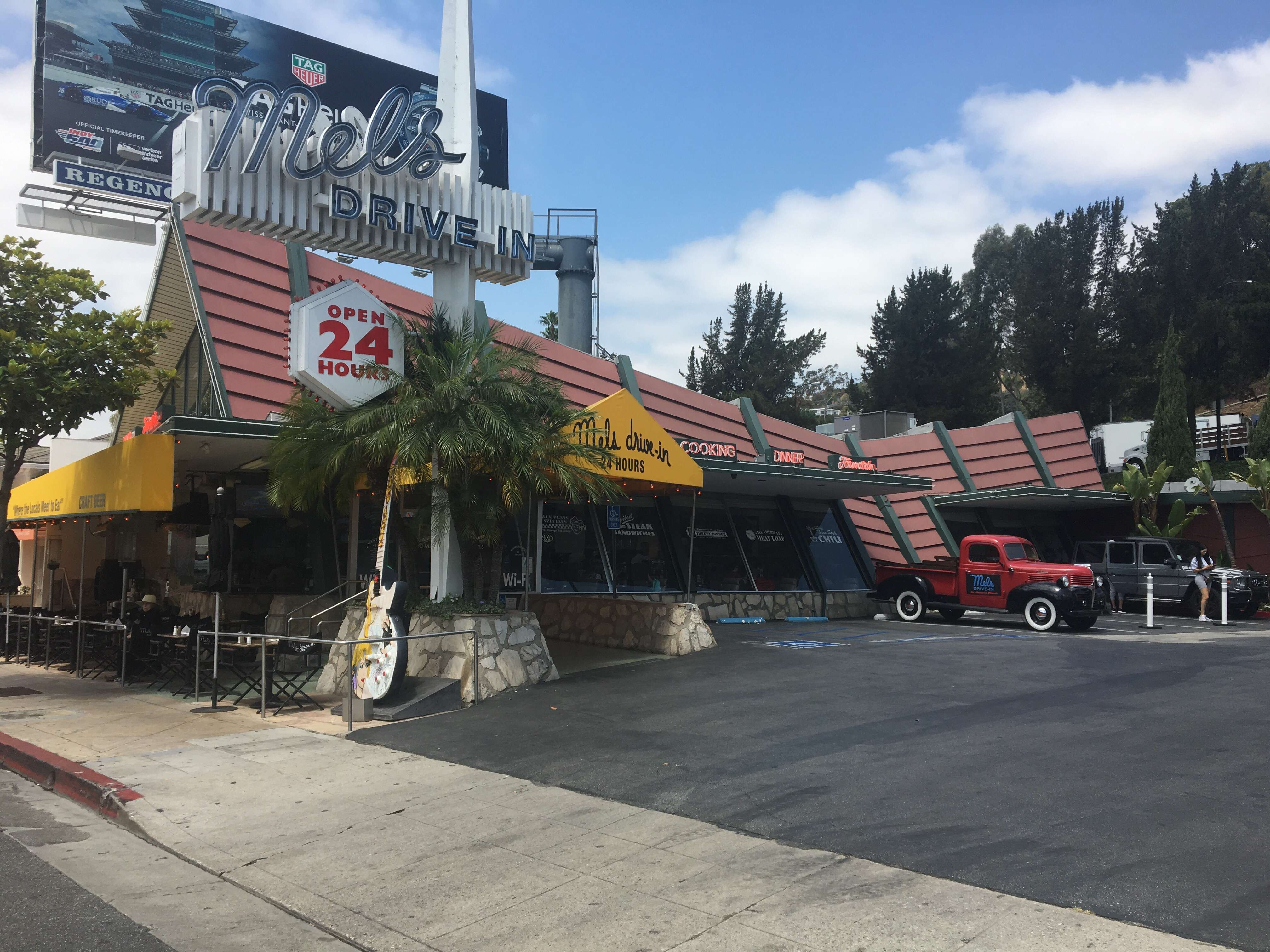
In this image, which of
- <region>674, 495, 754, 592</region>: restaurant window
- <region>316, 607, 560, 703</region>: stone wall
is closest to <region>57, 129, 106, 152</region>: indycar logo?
<region>674, 495, 754, 592</region>: restaurant window

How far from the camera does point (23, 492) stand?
66.4 feet

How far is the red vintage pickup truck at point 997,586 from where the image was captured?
20.2 metres

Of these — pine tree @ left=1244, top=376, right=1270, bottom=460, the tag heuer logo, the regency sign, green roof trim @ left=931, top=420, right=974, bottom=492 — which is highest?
the tag heuer logo

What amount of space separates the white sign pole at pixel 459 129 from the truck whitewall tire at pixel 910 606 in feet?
42.1

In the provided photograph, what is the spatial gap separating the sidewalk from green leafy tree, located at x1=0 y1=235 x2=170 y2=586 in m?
7.03

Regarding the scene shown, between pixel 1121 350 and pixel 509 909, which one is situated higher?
pixel 1121 350

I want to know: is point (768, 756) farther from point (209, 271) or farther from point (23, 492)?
point (23, 492)

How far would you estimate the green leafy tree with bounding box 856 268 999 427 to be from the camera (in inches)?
2258

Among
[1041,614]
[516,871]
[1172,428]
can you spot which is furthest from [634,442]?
[1172,428]

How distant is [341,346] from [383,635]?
3.73m

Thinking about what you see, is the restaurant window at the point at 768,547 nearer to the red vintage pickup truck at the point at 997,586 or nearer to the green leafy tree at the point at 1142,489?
the red vintage pickup truck at the point at 997,586

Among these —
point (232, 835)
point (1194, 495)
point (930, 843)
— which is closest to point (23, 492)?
point (232, 835)

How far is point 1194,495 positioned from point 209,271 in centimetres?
3153

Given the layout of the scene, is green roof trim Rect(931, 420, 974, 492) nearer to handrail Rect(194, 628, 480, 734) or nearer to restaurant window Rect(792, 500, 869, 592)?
restaurant window Rect(792, 500, 869, 592)
